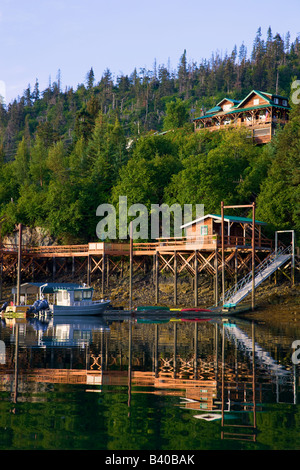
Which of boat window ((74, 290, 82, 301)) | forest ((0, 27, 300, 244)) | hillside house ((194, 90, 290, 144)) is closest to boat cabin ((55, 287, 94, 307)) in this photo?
boat window ((74, 290, 82, 301))

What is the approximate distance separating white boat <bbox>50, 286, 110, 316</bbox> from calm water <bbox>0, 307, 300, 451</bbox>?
18818 millimetres

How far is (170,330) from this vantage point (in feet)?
116

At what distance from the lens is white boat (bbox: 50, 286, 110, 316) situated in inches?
1868

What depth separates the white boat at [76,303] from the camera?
47.4 m

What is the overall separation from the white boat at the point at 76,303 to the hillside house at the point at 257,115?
37258 millimetres

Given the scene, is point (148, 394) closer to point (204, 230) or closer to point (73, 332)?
point (73, 332)

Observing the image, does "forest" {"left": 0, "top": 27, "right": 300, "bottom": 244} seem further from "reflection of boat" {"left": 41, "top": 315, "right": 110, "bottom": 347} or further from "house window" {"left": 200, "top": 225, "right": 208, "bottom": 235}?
"reflection of boat" {"left": 41, "top": 315, "right": 110, "bottom": 347}

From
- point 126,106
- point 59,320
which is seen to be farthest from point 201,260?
point 126,106

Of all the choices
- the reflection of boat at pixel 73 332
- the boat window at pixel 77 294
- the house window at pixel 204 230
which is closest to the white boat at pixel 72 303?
the boat window at pixel 77 294

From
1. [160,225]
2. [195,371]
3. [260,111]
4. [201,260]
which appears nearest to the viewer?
[195,371]

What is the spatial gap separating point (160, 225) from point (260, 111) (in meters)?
26.6

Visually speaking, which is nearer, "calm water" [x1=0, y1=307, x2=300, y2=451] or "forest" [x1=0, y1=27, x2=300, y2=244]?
"calm water" [x1=0, y1=307, x2=300, y2=451]
